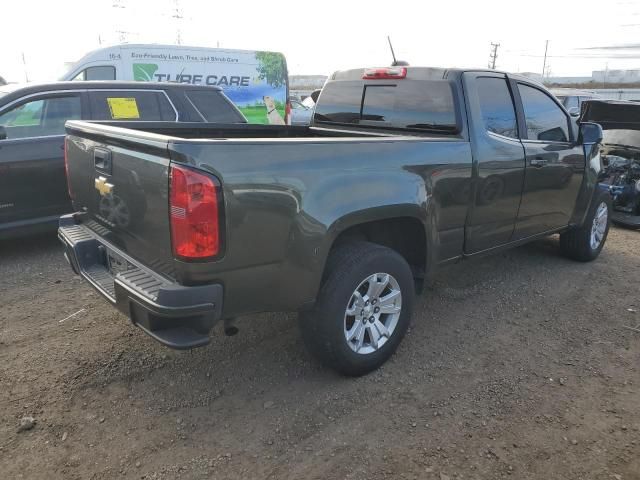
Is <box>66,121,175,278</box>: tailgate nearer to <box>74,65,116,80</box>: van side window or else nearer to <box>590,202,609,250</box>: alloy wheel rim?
<box>590,202,609,250</box>: alloy wheel rim

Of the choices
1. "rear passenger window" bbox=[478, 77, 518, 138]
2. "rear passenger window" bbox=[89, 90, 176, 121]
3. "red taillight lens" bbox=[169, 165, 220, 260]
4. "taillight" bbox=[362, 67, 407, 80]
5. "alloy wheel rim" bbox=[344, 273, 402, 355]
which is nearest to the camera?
"red taillight lens" bbox=[169, 165, 220, 260]

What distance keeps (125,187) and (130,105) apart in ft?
12.0

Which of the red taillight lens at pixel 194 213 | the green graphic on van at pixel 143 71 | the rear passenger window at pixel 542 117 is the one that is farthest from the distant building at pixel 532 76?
the green graphic on van at pixel 143 71

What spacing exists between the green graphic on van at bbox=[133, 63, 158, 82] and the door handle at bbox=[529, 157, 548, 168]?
8.48 metres

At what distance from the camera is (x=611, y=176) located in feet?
24.6

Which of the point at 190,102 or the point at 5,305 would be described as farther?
the point at 190,102

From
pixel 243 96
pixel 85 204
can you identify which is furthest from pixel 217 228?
pixel 243 96

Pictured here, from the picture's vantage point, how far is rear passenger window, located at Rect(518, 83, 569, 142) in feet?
14.2

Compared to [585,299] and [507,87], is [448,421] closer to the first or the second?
[585,299]

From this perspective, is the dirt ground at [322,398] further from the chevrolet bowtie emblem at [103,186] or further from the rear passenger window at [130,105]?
the rear passenger window at [130,105]

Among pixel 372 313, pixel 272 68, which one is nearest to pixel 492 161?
pixel 372 313

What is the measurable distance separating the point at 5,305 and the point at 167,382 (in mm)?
1946

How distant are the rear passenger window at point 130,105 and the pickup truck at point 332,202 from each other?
205cm

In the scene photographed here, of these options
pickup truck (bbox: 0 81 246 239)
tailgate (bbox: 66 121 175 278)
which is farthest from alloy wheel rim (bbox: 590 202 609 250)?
pickup truck (bbox: 0 81 246 239)
